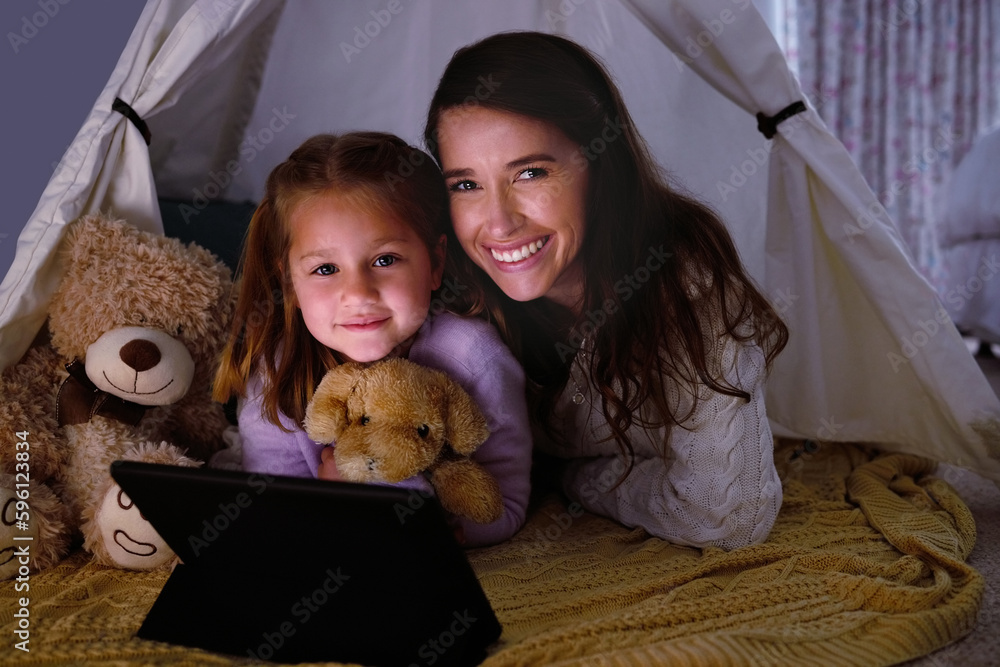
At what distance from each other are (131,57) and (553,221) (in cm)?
71

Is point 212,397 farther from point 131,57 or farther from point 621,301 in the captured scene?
point 621,301

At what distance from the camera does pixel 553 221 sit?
116 centimetres

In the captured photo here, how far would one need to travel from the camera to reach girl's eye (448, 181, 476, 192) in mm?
1167

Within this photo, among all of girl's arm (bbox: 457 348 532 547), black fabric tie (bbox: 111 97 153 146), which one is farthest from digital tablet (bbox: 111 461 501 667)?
black fabric tie (bbox: 111 97 153 146)

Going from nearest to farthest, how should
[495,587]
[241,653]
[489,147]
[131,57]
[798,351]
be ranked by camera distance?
[241,653] → [495,587] → [489,147] → [131,57] → [798,351]

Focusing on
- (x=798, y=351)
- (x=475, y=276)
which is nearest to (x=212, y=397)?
(x=475, y=276)

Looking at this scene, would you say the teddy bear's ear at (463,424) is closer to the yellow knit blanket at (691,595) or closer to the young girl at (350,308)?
the young girl at (350,308)

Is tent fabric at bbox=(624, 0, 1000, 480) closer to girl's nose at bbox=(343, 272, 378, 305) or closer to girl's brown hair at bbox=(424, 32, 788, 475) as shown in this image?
girl's brown hair at bbox=(424, 32, 788, 475)

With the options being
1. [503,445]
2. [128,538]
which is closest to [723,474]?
[503,445]

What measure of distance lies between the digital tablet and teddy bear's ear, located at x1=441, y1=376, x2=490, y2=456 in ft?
0.78

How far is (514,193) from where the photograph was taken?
1.14 metres

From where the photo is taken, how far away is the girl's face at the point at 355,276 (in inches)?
41.6

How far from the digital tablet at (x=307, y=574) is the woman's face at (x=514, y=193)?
510 mm

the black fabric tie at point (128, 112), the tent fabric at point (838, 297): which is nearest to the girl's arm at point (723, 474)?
the tent fabric at point (838, 297)
